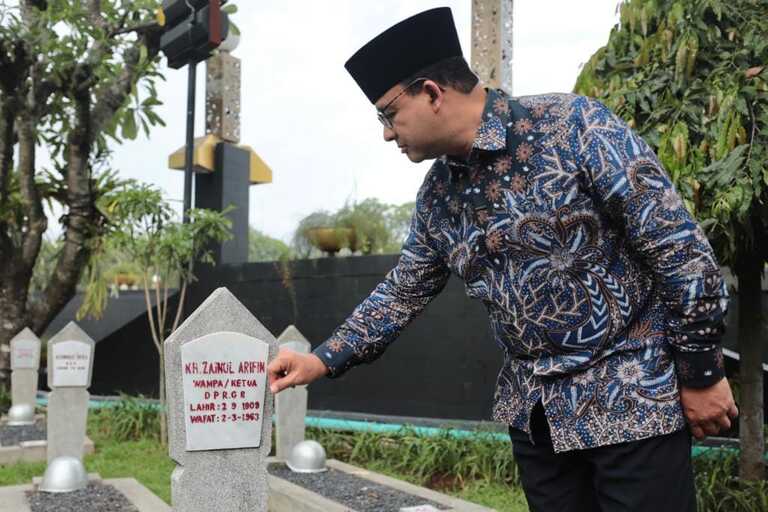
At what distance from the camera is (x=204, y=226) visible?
865 cm

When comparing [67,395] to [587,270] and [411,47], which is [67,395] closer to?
[411,47]

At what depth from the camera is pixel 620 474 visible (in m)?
1.81

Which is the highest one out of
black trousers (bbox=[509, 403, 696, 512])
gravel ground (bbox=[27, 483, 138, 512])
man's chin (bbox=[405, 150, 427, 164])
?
man's chin (bbox=[405, 150, 427, 164])

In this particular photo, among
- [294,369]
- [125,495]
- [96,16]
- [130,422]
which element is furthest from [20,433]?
[294,369]

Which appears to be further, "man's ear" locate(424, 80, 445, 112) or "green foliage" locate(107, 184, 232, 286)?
"green foliage" locate(107, 184, 232, 286)

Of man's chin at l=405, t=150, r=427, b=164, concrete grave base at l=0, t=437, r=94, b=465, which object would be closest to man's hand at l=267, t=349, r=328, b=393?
man's chin at l=405, t=150, r=427, b=164

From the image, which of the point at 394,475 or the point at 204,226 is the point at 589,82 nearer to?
the point at 394,475

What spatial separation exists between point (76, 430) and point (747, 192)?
5811 mm

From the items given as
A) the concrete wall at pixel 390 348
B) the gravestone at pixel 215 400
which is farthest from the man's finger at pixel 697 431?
the concrete wall at pixel 390 348

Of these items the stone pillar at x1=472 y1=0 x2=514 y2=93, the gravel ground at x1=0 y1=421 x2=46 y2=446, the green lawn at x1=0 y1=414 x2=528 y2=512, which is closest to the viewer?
the green lawn at x1=0 y1=414 x2=528 y2=512

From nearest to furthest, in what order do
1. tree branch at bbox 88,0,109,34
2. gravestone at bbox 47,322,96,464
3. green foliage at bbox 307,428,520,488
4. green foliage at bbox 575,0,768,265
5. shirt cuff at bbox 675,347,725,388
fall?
shirt cuff at bbox 675,347,725,388 < green foliage at bbox 575,0,768,265 < green foliage at bbox 307,428,520,488 < gravestone at bbox 47,322,96,464 < tree branch at bbox 88,0,109,34

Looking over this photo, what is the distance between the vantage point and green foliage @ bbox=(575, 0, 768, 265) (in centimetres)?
374

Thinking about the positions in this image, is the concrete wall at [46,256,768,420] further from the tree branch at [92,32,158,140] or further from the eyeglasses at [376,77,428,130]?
the eyeglasses at [376,77,428,130]

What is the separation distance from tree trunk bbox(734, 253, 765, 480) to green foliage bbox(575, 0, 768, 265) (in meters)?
0.27
